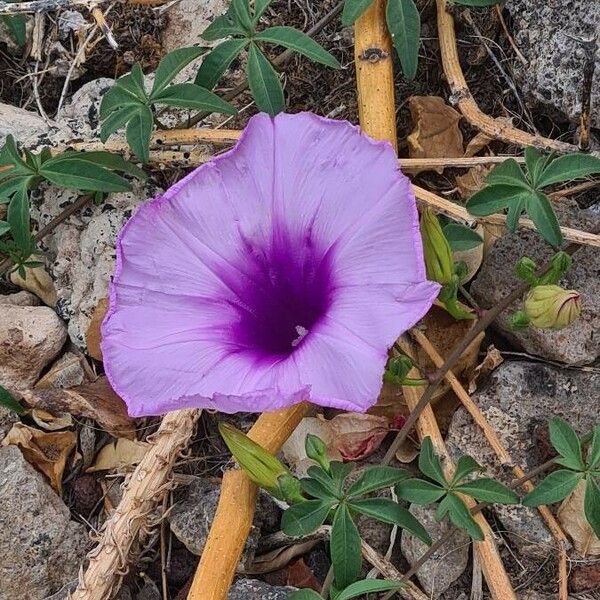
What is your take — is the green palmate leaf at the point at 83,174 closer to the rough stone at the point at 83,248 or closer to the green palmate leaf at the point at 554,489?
the rough stone at the point at 83,248

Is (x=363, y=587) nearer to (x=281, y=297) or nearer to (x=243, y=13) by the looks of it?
(x=281, y=297)

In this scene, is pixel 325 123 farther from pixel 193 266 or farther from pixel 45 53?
pixel 45 53

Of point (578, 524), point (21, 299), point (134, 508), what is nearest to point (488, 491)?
point (578, 524)

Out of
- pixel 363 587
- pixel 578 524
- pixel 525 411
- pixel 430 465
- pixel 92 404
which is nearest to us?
pixel 363 587

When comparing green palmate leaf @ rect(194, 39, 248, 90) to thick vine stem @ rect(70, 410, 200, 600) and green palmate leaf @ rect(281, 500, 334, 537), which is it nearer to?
thick vine stem @ rect(70, 410, 200, 600)

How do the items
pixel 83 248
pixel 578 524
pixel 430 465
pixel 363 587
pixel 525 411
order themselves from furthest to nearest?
pixel 83 248, pixel 525 411, pixel 578 524, pixel 430 465, pixel 363 587


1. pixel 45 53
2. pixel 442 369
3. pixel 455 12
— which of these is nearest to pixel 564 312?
pixel 442 369

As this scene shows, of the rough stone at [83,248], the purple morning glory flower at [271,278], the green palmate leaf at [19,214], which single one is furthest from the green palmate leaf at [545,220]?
the green palmate leaf at [19,214]
